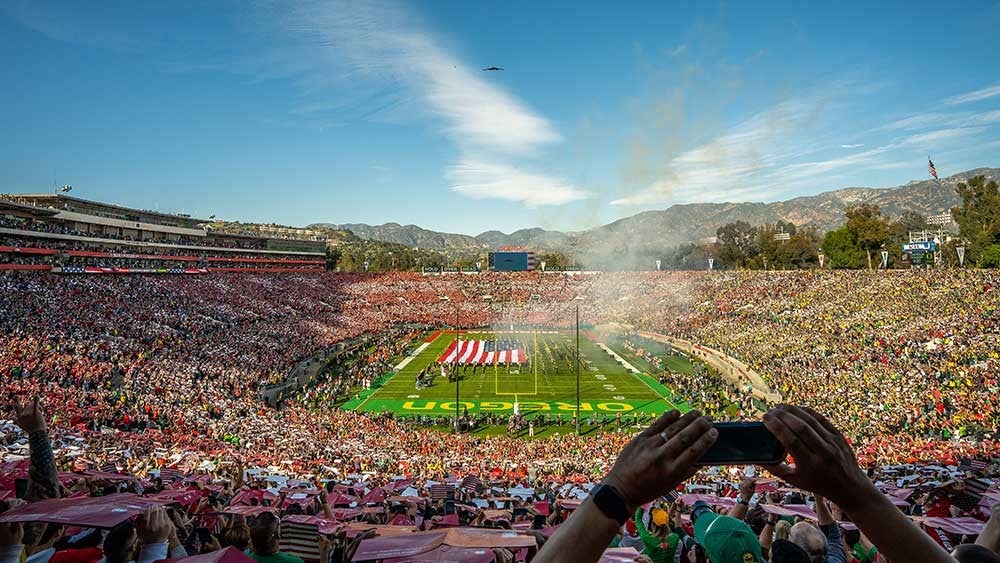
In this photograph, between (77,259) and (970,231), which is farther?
(970,231)

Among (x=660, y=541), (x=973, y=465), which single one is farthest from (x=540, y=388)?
(x=660, y=541)

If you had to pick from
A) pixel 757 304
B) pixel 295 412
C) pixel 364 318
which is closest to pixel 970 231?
pixel 757 304

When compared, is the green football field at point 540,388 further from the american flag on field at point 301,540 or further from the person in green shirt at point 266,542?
the person in green shirt at point 266,542

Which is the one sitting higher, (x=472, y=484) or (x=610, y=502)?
(x=610, y=502)

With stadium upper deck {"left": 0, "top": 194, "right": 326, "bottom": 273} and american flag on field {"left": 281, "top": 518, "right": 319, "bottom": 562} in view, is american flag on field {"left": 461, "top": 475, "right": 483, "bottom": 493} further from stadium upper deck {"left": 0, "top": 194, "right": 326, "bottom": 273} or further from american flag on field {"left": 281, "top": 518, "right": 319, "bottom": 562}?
stadium upper deck {"left": 0, "top": 194, "right": 326, "bottom": 273}

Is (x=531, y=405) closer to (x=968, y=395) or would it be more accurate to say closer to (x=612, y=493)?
(x=968, y=395)

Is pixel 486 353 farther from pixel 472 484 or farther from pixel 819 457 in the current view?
pixel 819 457

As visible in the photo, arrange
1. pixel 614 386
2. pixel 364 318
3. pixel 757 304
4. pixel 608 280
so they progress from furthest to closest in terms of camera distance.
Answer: pixel 608 280 → pixel 364 318 → pixel 757 304 → pixel 614 386
